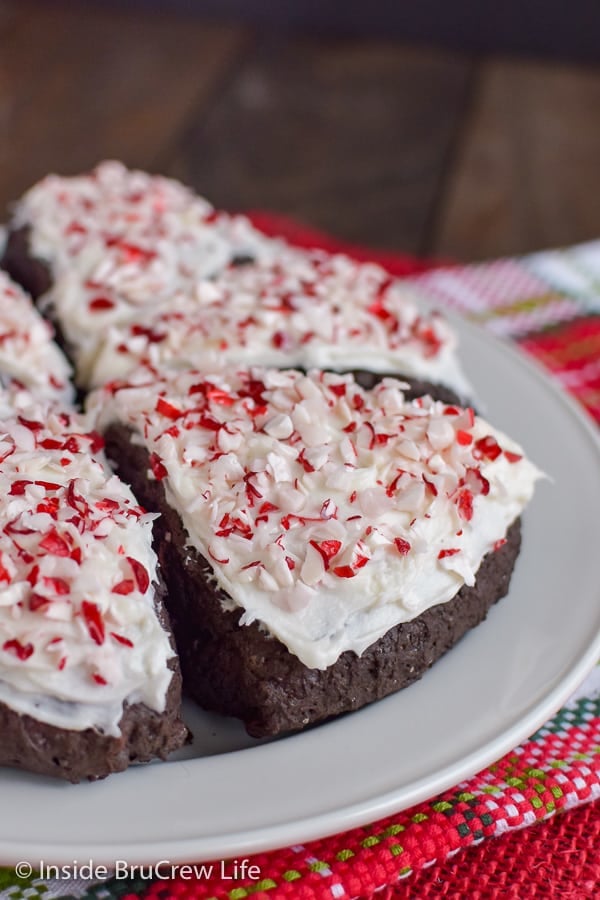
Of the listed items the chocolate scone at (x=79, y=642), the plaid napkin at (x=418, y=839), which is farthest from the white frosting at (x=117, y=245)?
the plaid napkin at (x=418, y=839)

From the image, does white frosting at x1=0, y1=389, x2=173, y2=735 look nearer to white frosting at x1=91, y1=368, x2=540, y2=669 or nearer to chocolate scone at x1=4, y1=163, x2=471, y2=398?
white frosting at x1=91, y1=368, x2=540, y2=669

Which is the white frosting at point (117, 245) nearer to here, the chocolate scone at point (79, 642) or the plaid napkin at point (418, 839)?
the chocolate scone at point (79, 642)

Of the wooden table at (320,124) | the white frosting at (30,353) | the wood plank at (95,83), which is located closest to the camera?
the white frosting at (30,353)

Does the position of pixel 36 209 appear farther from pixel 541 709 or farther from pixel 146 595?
pixel 541 709

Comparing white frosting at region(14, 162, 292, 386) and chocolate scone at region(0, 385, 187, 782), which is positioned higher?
white frosting at region(14, 162, 292, 386)

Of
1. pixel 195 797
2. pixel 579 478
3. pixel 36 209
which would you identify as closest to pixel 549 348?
pixel 579 478

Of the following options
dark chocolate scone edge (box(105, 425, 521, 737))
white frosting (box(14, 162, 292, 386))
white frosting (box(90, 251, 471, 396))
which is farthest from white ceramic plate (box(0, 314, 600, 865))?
white frosting (box(14, 162, 292, 386))

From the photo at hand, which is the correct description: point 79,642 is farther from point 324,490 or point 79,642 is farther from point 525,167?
point 525,167
